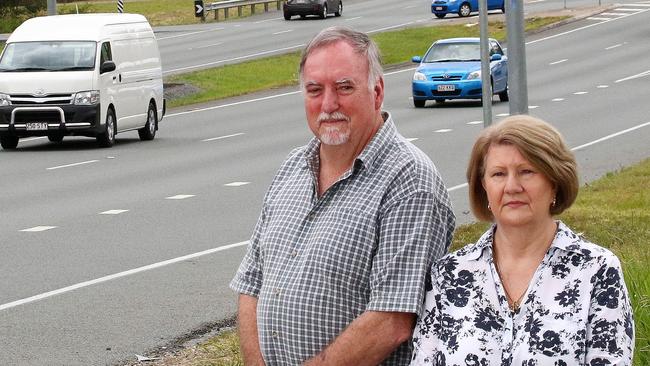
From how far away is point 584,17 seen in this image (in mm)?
59375

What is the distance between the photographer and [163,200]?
1773cm

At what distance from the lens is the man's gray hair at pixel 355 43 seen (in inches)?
198

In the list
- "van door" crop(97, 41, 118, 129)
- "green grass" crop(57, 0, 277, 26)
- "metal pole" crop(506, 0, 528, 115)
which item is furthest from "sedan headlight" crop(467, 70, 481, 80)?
"green grass" crop(57, 0, 277, 26)

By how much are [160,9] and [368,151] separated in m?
71.0

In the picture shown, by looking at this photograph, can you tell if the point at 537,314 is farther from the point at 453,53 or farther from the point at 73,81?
→ the point at 453,53

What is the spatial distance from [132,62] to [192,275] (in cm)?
1647

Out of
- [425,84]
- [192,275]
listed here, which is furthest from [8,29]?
[192,275]

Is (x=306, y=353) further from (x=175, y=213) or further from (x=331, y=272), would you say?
(x=175, y=213)

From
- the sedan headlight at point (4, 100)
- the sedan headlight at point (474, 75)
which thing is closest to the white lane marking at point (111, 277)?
the sedan headlight at point (4, 100)

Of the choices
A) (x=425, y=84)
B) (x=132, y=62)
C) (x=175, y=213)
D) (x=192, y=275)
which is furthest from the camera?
(x=425, y=84)

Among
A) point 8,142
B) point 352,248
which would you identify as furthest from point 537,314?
point 8,142

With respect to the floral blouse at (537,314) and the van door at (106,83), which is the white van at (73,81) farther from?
the floral blouse at (537,314)

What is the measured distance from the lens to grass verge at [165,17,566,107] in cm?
3922

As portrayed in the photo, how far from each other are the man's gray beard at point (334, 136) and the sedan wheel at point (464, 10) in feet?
187
